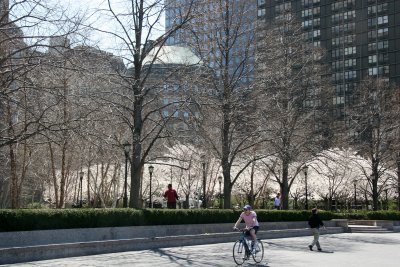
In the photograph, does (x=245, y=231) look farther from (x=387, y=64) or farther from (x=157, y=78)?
(x=387, y=64)

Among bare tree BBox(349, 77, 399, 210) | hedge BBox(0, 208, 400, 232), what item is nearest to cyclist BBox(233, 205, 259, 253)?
hedge BBox(0, 208, 400, 232)

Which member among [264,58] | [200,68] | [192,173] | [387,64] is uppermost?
[387,64]

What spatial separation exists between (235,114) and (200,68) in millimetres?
3147

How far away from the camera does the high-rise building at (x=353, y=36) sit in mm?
105688

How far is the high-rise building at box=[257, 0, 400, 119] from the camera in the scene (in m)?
106

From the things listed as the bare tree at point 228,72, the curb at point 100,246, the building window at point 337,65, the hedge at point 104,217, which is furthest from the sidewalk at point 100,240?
the building window at point 337,65

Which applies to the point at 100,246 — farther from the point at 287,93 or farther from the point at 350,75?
the point at 350,75

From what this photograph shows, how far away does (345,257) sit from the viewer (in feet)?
58.7

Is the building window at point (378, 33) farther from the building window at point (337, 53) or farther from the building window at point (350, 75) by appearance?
the building window at point (350, 75)

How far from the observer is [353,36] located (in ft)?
359

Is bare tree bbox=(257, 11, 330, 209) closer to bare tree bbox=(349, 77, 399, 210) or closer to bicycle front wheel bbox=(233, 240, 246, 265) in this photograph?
bare tree bbox=(349, 77, 399, 210)

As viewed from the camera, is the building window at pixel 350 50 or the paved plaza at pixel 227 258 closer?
the paved plaza at pixel 227 258

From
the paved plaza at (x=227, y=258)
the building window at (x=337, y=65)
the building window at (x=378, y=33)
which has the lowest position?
the paved plaza at (x=227, y=258)

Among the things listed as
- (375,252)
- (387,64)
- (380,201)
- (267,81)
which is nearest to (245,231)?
(375,252)
